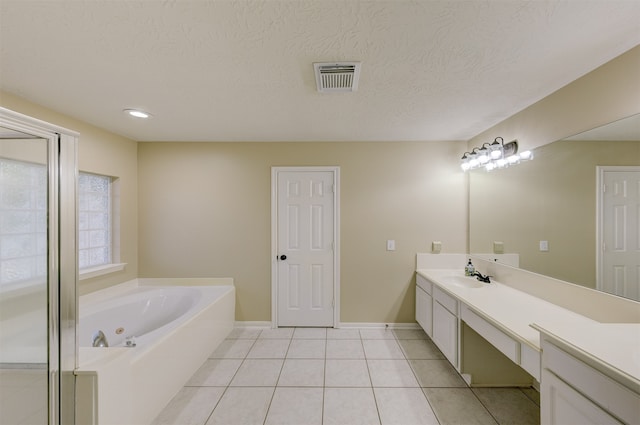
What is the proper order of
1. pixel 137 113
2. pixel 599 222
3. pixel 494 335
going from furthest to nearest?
pixel 137 113
pixel 494 335
pixel 599 222

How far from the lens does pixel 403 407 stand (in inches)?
73.7

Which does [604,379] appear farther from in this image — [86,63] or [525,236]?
[86,63]

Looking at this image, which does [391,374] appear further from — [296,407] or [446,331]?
[296,407]

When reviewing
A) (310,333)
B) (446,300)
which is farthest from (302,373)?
(446,300)

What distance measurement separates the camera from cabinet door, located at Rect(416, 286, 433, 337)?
2.68m

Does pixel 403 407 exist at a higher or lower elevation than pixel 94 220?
lower

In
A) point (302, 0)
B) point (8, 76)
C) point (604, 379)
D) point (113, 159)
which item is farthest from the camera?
point (113, 159)

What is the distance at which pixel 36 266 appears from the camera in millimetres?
1183

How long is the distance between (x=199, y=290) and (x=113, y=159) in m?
1.77

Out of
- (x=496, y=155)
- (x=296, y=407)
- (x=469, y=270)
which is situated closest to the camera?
(x=296, y=407)

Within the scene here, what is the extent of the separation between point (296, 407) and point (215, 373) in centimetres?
87

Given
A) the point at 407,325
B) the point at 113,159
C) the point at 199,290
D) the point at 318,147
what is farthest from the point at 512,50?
the point at 113,159

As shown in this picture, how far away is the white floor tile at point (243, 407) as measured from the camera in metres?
1.77

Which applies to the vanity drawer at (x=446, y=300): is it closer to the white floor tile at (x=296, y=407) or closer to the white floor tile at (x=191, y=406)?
the white floor tile at (x=296, y=407)
